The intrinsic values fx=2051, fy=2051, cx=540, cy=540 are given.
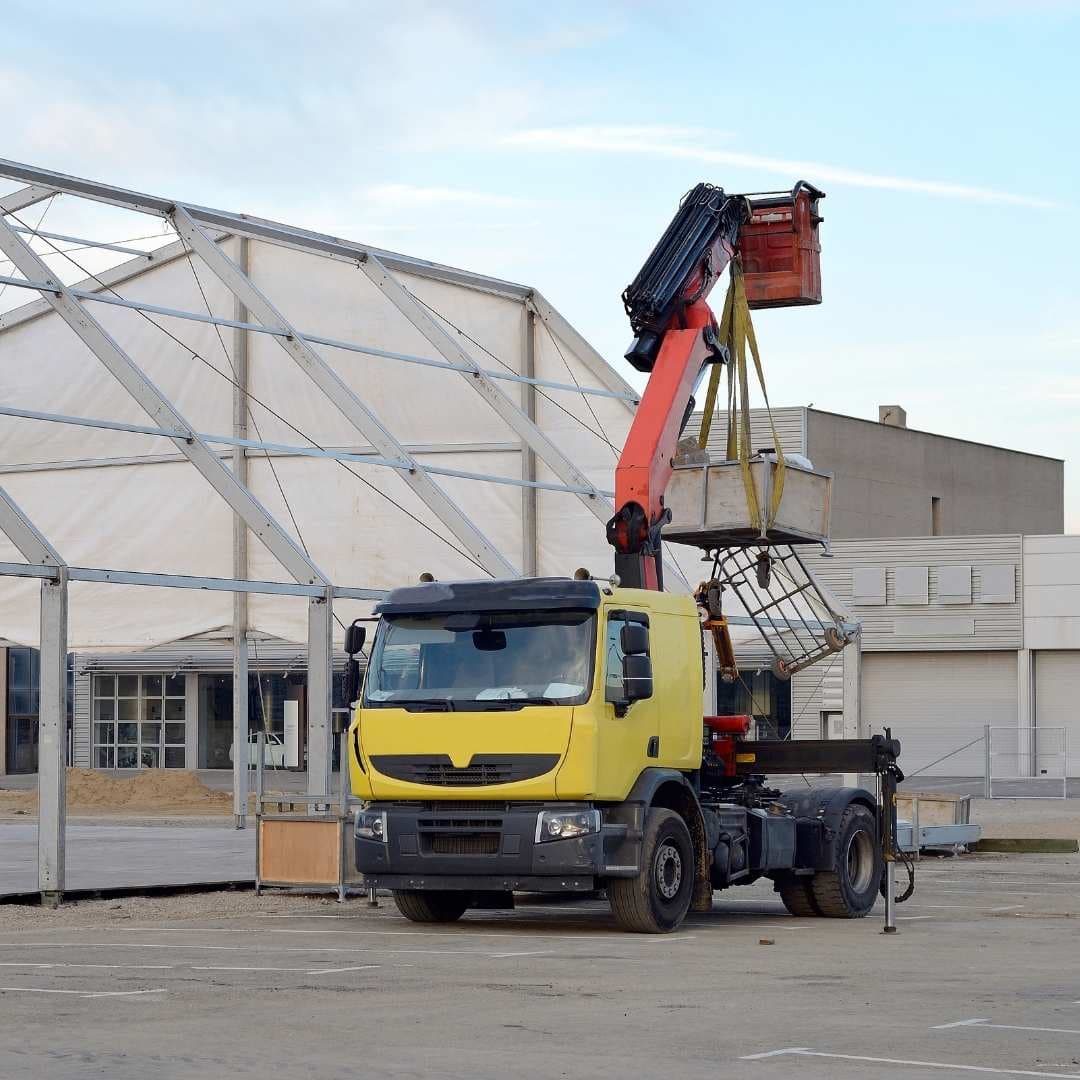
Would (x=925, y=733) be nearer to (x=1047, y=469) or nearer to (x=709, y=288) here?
(x=1047, y=469)

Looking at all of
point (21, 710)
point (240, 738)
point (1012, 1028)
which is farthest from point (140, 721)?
point (1012, 1028)

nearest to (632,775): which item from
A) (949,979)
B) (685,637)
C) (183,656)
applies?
(685,637)

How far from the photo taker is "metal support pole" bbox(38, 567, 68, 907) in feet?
59.5

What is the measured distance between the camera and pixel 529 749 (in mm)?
15461

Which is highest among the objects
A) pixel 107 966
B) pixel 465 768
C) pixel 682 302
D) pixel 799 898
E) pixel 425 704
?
pixel 682 302

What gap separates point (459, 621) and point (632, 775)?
1.80m

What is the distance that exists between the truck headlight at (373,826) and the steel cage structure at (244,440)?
3168 millimetres

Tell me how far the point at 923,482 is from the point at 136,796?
32174 millimetres

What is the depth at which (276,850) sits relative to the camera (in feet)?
63.8

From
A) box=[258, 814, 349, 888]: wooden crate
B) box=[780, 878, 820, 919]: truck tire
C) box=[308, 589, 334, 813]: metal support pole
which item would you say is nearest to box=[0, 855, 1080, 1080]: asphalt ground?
box=[780, 878, 820, 919]: truck tire

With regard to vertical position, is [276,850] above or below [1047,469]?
below

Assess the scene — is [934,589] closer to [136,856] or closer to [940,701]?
[940,701]

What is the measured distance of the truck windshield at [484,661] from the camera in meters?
15.6

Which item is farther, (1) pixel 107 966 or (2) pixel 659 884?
(2) pixel 659 884
